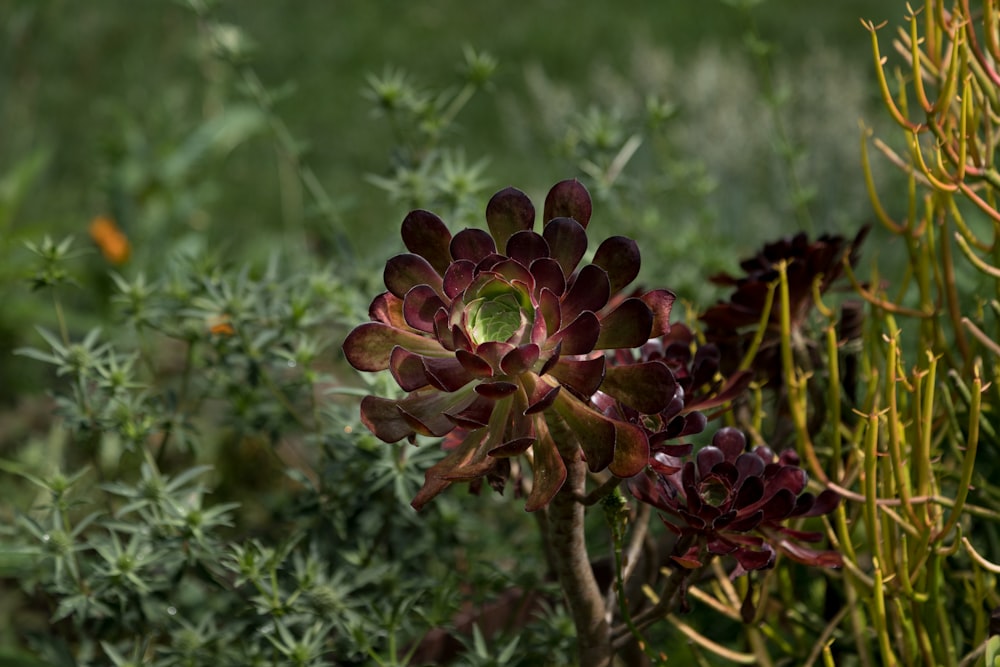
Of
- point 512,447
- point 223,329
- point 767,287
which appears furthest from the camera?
point 223,329

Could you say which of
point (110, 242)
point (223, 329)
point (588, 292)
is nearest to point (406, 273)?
point (588, 292)

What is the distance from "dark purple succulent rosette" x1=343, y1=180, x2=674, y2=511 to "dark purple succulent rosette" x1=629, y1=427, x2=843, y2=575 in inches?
3.9

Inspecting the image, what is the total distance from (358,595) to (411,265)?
569 mm

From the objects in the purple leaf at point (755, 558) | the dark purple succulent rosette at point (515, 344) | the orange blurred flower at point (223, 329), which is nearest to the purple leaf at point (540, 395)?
the dark purple succulent rosette at point (515, 344)

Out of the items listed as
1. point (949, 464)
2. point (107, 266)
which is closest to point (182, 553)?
point (949, 464)

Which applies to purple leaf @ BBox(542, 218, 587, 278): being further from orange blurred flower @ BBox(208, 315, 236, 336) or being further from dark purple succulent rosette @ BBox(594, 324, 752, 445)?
orange blurred flower @ BBox(208, 315, 236, 336)

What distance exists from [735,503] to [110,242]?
6.44ft

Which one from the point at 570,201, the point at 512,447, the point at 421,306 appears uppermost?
the point at 570,201

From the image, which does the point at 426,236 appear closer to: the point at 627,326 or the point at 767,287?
the point at 627,326

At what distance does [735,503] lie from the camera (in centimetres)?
81

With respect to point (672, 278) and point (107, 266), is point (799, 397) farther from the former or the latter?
point (107, 266)

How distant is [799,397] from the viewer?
1022 mm

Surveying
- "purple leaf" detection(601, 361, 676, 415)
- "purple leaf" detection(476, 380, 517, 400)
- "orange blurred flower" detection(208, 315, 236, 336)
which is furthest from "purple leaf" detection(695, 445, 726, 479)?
"orange blurred flower" detection(208, 315, 236, 336)

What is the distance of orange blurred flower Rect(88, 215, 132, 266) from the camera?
2.43 meters
